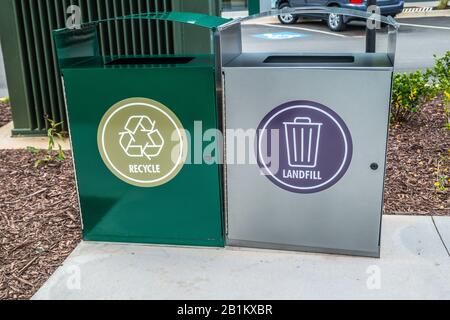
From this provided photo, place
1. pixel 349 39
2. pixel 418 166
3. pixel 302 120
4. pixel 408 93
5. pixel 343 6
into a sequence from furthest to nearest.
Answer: pixel 343 6 → pixel 349 39 → pixel 408 93 → pixel 418 166 → pixel 302 120

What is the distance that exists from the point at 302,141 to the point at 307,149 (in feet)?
0.18

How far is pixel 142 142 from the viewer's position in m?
3.41

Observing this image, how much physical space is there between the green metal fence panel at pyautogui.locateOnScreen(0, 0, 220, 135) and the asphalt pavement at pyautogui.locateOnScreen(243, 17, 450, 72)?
18.4ft

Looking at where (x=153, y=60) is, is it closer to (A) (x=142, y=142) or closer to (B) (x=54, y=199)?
(A) (x=142, y=142)

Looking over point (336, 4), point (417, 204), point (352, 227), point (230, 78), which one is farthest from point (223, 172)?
point (336, 4)

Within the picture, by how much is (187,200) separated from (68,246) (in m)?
0.92

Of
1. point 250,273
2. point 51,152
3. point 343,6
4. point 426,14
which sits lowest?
point 250,273

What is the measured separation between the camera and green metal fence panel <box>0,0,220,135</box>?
18.3 ft

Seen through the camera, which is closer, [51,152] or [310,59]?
[310,59]

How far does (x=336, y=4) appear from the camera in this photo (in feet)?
53.6

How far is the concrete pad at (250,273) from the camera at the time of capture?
305 centimetres

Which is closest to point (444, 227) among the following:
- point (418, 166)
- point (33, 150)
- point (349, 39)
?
point (418, 166)

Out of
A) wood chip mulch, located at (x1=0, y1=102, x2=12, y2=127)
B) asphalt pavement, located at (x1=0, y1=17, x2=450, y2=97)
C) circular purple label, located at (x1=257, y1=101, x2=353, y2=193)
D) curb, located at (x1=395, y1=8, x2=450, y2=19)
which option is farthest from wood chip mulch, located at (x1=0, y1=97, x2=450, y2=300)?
curb, located at (x1=395, y1=8, x2=450, y2=19)

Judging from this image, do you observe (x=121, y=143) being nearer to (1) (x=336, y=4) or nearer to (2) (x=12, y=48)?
(2) (x=12, y=48)
